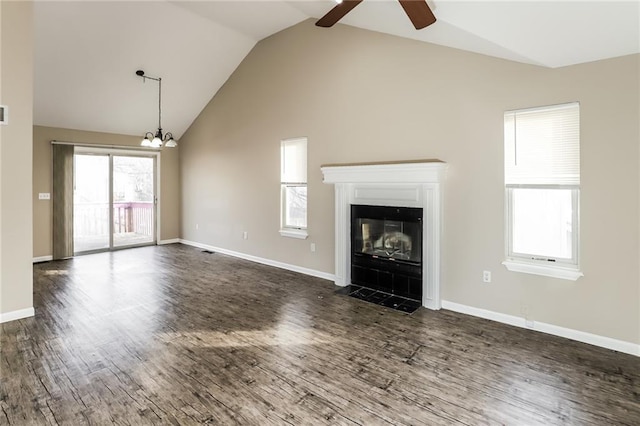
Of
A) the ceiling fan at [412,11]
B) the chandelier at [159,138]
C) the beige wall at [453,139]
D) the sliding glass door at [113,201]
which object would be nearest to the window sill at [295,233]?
the beige wall at [453,139]

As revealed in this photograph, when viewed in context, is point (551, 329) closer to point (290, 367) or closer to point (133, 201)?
point (290, 367)

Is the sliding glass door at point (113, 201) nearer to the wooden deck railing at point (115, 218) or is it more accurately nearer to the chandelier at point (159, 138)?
the wooden deck railing at point (115, 218)

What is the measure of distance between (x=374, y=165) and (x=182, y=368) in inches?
118

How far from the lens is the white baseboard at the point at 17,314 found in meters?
3.54

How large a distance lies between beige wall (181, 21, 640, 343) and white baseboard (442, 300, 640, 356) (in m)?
0.05

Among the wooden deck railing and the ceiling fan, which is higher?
the ceiling fan

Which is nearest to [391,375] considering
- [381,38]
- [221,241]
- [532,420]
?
[532,420]

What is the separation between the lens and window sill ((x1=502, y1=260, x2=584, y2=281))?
314 cm

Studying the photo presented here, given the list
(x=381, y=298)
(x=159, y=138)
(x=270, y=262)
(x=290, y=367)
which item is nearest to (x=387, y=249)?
(x=381, y=298)

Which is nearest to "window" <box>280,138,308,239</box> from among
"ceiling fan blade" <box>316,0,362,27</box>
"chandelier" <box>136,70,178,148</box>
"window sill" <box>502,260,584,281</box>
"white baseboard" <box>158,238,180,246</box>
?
"chandelier" <box>136,70,178,148</box>

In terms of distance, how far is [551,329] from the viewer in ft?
10.7

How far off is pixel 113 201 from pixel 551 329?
807 cm

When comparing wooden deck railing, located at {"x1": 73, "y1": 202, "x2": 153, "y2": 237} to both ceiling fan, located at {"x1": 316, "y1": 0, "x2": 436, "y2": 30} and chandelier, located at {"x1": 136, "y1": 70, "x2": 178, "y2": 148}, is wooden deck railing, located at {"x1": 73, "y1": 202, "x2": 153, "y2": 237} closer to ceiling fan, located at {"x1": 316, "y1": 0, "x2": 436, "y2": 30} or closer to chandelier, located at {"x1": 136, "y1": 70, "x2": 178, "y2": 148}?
chandelier, located at {"x1": 136, "y1": 70, "x2": 178, "y2": 148}

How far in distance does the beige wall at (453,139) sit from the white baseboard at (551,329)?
5 centimetres
